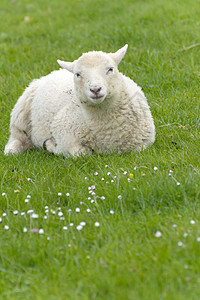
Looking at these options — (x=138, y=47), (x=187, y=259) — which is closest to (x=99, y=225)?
(x=187, y=259)

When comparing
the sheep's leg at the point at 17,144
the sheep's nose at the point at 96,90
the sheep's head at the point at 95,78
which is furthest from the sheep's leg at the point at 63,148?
the sheep's nose at the point at 96,90

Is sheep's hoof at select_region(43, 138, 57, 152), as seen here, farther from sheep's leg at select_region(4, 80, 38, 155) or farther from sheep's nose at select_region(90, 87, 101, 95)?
sheep's nose at select_region(90, 87, 101, 95)

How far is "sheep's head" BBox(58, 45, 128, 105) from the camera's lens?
4164 mm

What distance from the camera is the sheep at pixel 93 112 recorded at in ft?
14.3

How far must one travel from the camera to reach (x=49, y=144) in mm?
5156

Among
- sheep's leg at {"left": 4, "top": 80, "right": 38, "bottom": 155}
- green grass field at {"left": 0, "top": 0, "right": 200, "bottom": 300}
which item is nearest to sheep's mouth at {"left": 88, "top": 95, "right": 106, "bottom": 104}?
green grass field at {"left": 0, "top": 0, "right": 200, "bottom": 300}

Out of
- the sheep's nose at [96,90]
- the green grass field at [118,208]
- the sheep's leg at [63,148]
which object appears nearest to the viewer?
the green grass field at [118,208]

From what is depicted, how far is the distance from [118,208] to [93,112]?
144 centimetres

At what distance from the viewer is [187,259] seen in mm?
2602

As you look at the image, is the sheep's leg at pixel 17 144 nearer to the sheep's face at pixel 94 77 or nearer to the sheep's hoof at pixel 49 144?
the sheep's hoof at pixel 49 144

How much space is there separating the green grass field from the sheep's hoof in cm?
21

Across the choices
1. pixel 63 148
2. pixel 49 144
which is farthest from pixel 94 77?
pixel 49 144

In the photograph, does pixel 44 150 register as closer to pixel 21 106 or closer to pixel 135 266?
pixel 21 106

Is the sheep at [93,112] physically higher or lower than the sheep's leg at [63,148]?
higher
